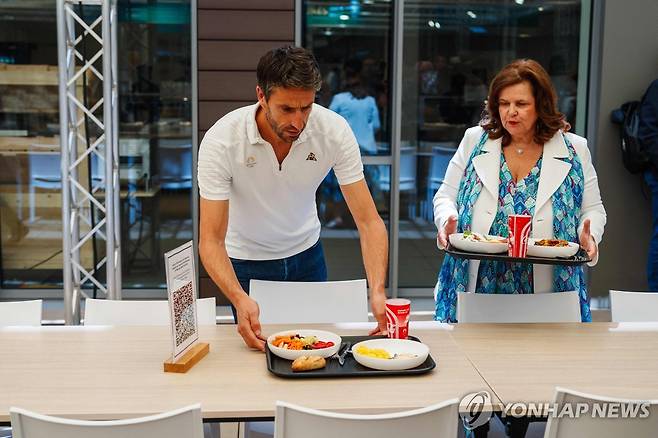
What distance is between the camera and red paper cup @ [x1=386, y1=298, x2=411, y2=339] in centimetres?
239

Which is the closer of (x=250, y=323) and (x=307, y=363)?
(x=307, y=363)

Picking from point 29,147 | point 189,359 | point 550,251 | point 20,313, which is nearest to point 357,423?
point 189,359

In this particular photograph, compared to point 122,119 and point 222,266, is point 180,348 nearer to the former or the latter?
point 222,266

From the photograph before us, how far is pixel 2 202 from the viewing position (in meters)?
→ 5.95

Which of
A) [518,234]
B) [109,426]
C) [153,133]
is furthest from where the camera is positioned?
[153,133]

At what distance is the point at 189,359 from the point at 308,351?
13.3 inches

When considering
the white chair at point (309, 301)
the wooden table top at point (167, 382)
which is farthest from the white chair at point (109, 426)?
the white chair at point (309, 301)

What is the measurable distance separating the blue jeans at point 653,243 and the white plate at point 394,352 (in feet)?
11.9

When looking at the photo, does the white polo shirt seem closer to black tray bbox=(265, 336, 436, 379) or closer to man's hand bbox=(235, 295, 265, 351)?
man's hand bbox=(235, 295, 265, 351)

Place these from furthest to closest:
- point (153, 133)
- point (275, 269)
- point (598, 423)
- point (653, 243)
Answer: point (153, 133) < point (653, 243) < point (275, 269) < point (598, 423)

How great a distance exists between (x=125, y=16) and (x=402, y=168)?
7.50ft

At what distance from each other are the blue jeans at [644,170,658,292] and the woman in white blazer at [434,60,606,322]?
2.63m

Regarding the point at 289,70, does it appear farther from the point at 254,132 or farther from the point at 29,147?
the point at 29,147

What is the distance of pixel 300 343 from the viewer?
2344mm
